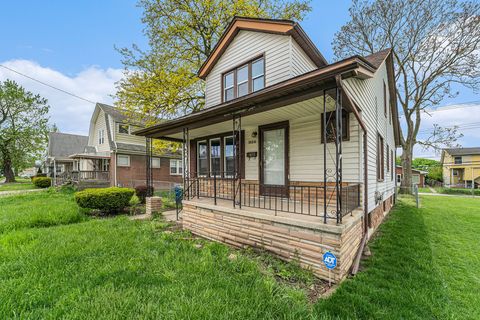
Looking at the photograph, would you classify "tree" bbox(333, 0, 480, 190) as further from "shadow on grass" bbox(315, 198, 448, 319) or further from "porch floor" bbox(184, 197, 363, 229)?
"porch floor" bbox(184, 197, 363, 229)

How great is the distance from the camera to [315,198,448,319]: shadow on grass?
265cm

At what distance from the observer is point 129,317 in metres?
2.37

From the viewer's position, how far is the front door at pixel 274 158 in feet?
20.7

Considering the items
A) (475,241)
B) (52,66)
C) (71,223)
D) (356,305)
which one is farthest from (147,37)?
(475,241)

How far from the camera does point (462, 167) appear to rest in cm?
3447

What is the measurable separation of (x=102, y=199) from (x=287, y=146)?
22.6 ft

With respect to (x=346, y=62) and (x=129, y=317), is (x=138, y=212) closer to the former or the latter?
(x=129, y=317)

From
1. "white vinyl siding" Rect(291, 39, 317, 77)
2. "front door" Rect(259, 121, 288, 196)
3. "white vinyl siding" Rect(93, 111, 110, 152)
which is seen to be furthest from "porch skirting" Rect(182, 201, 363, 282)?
"white vinyl siding" Rect(93, 111, 110, 152)

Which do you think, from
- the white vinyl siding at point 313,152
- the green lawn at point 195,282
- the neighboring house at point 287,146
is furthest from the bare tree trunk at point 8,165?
the white vinyl siding at point 313,152

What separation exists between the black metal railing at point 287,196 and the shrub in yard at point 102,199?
291 centimetres

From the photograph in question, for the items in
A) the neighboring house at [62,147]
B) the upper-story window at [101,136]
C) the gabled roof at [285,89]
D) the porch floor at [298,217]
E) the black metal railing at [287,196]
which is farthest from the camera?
the neighboring house at [62,147]

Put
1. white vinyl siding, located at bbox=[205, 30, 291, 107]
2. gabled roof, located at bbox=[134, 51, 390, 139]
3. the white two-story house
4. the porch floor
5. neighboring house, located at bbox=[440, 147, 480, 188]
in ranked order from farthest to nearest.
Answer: neighboring house, located at bbox=[440, 147, 480, 188] < the white two-story house < white vinyl siding, located at bbox=[205, 30, 291, 107] < the porch floor < gabled roof, located at bbox=[134, 51, 390, 139]

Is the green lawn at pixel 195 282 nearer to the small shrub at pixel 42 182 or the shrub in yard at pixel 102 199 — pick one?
the shrub in yard at pixel 102 199

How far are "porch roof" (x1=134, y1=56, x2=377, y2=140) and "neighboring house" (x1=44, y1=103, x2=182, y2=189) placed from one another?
43.1 feet
